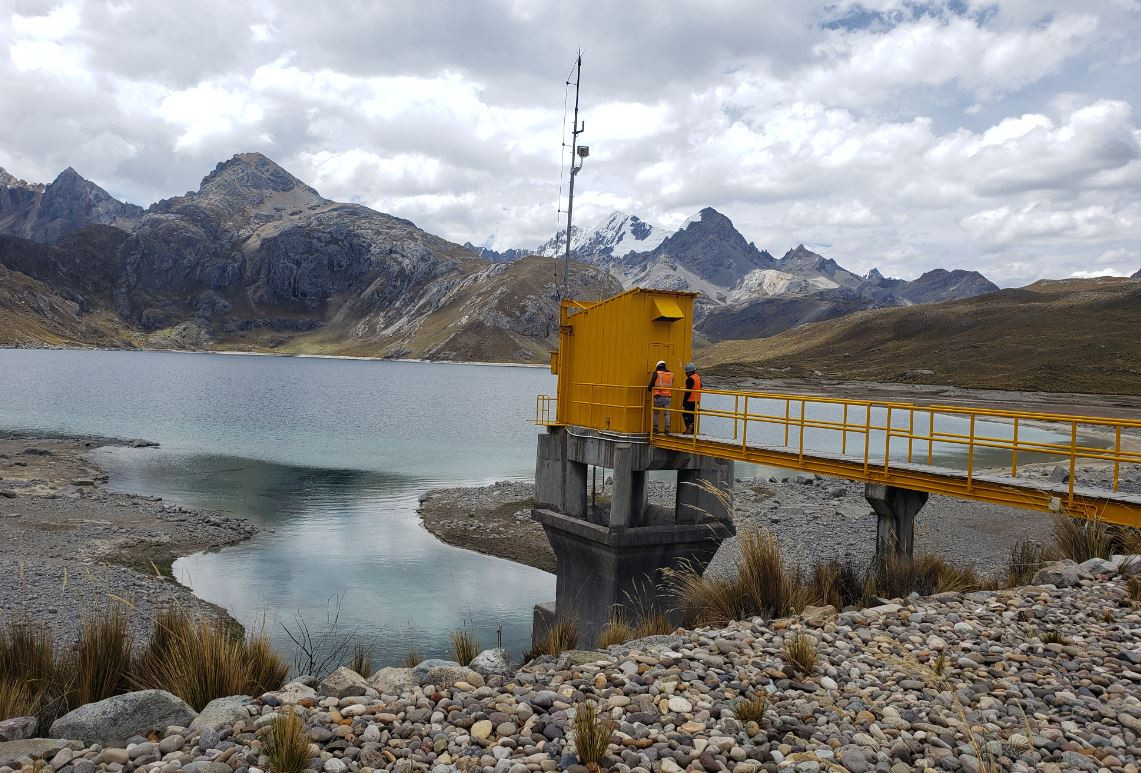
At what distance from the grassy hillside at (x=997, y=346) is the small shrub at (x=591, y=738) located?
4424 inches

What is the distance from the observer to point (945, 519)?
2850 centimetres

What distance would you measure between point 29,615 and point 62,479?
22.3 metres

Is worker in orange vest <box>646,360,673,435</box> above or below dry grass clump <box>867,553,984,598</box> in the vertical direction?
above

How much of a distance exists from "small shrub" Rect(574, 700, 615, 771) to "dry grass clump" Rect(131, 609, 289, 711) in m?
3.80

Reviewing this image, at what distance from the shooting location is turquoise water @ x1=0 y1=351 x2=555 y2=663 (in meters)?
21.0

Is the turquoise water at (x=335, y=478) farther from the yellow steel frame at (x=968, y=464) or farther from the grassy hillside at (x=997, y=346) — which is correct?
the grassy hillside at (x=997, y=346)

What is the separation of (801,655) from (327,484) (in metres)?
35.9

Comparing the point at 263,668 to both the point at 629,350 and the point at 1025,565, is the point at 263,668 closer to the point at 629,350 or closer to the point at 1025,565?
the point at 1025,565

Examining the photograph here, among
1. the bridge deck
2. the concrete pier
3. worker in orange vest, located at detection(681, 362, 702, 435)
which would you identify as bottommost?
the concrete pier

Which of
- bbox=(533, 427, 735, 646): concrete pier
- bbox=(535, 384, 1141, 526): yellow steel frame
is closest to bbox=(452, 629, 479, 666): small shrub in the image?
bbox=(535, 384, 1141, 526): yellow steel frame

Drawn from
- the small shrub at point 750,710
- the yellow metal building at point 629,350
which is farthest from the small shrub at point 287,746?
the yellow metal building at point 629,350

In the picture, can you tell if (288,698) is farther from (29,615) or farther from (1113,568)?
(29,615)

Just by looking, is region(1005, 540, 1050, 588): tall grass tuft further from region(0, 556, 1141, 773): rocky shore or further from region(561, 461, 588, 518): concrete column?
region(561, 461, 588, 518): concrete column

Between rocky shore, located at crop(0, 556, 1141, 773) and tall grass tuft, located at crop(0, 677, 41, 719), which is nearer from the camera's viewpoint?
rocky shore, located at crop(0, 556, 1141, 773)
